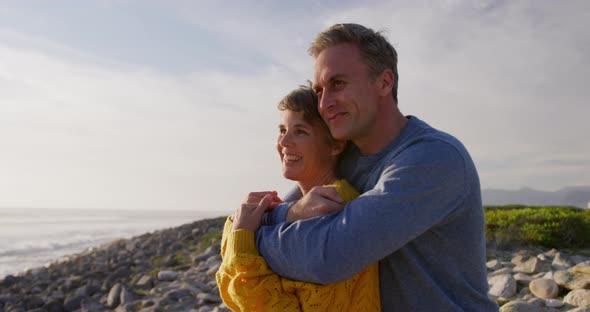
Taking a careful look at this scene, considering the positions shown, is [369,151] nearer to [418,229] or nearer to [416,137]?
[416,137]

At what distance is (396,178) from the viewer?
7.51 ft

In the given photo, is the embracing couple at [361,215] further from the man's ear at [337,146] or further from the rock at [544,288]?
the rock at [544,288]

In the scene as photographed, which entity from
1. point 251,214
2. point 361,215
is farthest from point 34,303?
point 361,215

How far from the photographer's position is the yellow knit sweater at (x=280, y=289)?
7.91ft

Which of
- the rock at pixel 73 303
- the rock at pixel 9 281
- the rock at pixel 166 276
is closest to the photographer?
the rock at pixel 73 303

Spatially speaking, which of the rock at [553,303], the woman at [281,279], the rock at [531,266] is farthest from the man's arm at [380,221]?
the rock at [531,266]

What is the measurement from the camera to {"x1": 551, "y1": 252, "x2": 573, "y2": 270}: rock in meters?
7.04

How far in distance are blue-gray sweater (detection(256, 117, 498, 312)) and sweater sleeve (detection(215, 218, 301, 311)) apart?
53 mm

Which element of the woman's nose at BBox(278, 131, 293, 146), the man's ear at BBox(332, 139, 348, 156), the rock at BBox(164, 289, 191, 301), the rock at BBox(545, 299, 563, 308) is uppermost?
the woman's nose at BBox(278, 131, 293, 146)

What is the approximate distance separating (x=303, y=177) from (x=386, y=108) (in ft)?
2.13

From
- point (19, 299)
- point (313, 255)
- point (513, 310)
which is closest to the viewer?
point (313, 255)

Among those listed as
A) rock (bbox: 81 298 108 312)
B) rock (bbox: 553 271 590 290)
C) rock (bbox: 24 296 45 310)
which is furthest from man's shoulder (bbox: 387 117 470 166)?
rock (bbox: 24 296 45 310)

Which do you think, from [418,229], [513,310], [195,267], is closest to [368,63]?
[418,229]

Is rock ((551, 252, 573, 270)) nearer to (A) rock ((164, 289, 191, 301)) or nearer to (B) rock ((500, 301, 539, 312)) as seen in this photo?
(B) rock ((500, 301, 539, 312))
